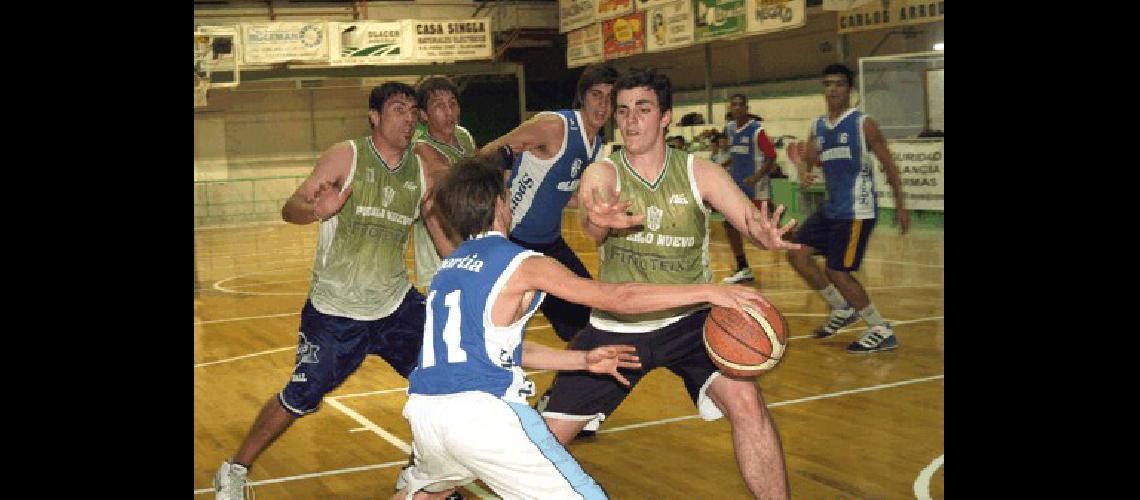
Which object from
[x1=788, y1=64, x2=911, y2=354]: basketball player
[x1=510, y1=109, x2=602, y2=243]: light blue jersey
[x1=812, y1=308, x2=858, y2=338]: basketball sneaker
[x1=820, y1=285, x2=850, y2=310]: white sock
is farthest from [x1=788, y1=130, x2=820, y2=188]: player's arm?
[x1=510, y1=109, x2=602, y2=243]: light blue jersey

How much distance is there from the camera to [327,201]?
4766 millimetres

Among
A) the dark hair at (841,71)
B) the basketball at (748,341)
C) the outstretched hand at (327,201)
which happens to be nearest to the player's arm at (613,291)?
the basketball at (748,341)

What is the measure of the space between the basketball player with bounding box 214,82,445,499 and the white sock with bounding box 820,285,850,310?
4820 mm

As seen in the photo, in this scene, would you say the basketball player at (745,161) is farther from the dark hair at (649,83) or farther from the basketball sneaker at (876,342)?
the dark hair at (649,83)

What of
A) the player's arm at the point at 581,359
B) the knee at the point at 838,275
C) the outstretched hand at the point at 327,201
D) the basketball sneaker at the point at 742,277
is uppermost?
the outstretched hand at the point at 327,201

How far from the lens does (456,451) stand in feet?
10.9

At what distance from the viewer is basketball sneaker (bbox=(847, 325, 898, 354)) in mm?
8398

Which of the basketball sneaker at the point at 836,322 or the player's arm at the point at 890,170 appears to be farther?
the basketball sneaker at the point at 836,322

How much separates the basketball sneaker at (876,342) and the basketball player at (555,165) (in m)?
2.79

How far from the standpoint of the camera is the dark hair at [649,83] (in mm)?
4523

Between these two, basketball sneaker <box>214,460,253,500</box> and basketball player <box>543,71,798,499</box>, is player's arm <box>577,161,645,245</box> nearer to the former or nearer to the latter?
basketball player <box>543,71,798,499</box>
